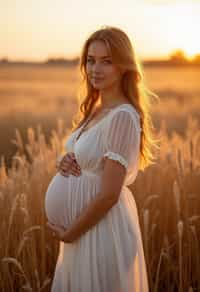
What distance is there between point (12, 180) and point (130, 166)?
1318 mm

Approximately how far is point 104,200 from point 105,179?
74 millimetres

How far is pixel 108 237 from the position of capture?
2.30m

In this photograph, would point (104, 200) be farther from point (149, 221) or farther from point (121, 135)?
point (149, 221)

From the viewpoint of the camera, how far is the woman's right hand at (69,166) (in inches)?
91.7

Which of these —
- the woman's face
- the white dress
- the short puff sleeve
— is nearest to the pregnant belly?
the white dress

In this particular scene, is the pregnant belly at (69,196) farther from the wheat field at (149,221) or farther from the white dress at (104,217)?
the wheat field at (149,221)

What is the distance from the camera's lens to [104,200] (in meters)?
2.19

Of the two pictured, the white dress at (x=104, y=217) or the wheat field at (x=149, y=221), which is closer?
the white dress at (x=104, y=217)

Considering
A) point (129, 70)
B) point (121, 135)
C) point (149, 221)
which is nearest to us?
point (121, 135)

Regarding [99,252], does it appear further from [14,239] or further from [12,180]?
[12,180]

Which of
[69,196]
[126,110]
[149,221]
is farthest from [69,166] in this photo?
[149,221]

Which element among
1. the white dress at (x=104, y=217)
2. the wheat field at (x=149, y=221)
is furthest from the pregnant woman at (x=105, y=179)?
the wheat field at (x=149, y=221)

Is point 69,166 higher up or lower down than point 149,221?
higher up

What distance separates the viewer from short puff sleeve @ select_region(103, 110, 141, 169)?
7.06ft
